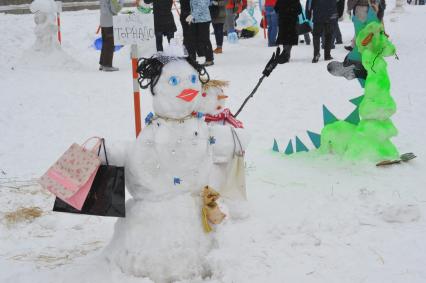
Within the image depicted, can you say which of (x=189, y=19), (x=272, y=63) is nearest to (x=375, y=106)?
(x=272, y=63)

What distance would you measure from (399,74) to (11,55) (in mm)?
7973

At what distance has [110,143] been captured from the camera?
319 centimetres

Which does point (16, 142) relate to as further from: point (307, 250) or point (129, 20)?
point (307, 250)

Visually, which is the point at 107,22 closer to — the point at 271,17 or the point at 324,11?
the point at 324,11

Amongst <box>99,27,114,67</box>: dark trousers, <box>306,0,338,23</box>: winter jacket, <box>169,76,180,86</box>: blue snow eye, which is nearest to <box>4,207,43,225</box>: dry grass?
<box>169,76,180,86</box>: blue snow eye

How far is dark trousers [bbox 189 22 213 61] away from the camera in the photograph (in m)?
9.92

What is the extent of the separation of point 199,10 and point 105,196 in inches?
280

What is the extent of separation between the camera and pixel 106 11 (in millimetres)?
10086

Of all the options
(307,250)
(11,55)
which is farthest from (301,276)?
(11,55)

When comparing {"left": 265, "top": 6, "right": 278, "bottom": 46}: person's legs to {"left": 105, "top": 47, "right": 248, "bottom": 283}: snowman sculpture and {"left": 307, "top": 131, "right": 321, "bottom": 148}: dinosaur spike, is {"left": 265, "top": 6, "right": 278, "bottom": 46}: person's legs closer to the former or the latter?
{"left": 307, "top": 131, "right": 321, "bottom": 148}: dinosaur spike

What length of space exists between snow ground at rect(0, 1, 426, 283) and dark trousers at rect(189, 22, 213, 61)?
34 cm

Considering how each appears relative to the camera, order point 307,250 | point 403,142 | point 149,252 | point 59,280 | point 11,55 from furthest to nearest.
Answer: point 11,55, point 403,142, point 307,250, point 59,280, point 149,252

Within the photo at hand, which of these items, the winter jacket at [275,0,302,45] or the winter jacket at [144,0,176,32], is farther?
the winter jacket at [144,0,176,32]

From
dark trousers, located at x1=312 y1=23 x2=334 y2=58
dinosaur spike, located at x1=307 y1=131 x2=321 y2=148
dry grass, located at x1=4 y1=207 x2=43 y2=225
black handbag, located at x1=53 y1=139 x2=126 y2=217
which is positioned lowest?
dry grass, located at x1=4 y1=207 x2=43 y2=225
